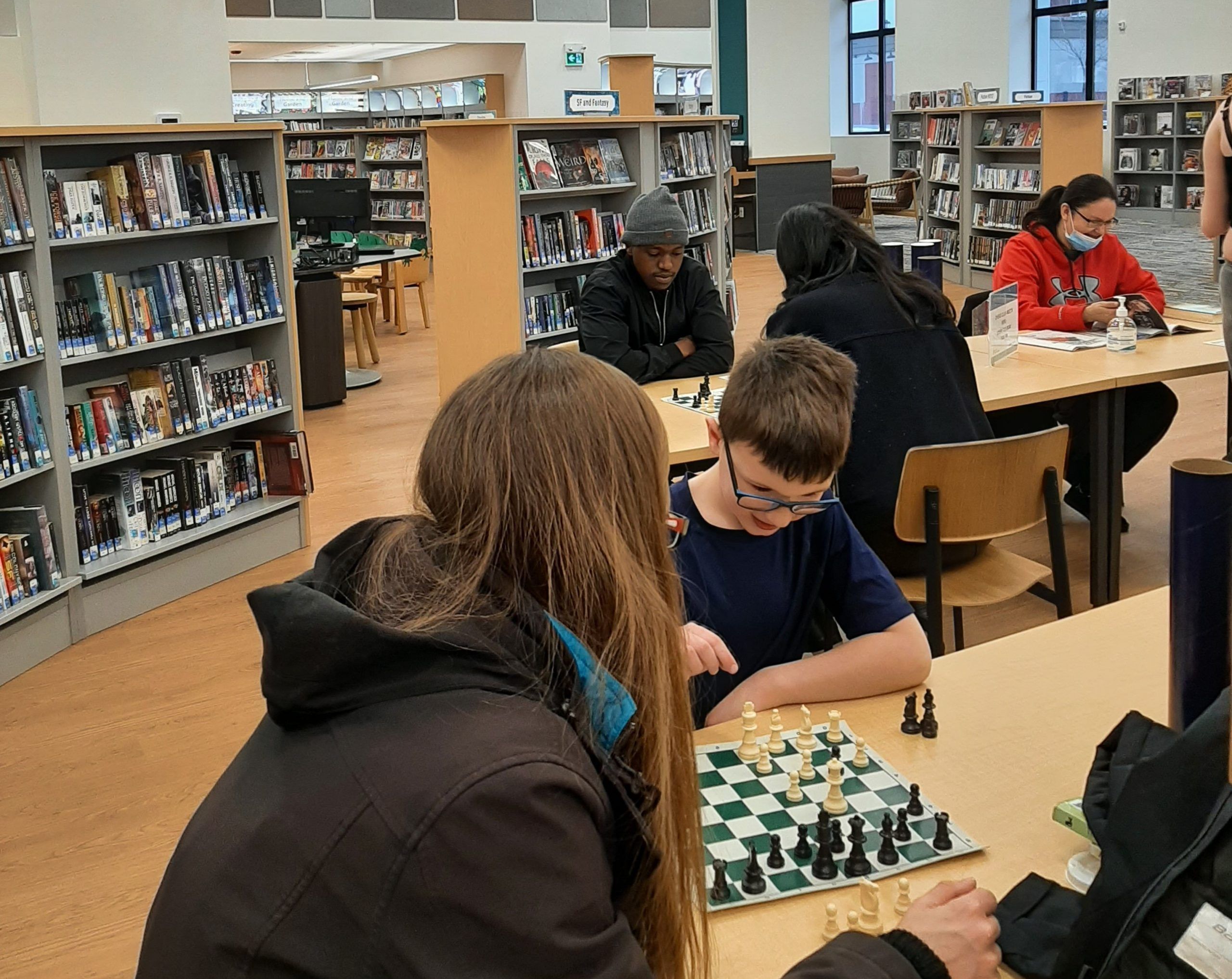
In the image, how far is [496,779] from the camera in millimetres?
913

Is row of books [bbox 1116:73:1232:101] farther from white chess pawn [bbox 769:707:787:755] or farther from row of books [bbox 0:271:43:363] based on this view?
white chess pawn [bbox 769:707:787:755]

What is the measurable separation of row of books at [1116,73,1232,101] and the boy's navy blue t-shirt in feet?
49.7

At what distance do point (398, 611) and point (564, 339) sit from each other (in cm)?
570

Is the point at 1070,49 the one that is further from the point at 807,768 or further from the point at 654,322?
the point at 807,768

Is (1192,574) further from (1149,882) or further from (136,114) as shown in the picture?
(136,114)

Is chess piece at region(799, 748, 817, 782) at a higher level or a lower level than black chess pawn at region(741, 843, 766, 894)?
higher

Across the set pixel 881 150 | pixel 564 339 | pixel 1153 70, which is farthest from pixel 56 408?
pixel 881 150

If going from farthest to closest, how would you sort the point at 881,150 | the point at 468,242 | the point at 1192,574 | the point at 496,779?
the point at 881,150 → the point at 468,242 → the point at 1192,574 → the point at 496,779

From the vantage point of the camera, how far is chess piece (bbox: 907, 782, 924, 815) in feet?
5.05

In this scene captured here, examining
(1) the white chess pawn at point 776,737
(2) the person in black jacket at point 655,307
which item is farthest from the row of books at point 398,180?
(1) the white chess pawn at point 776,737

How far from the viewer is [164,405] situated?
185 inches

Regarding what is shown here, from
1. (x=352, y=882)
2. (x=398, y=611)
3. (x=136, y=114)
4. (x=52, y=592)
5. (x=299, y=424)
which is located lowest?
(x=52, y=592)

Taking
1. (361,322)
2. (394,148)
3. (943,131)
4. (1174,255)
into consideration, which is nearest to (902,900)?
(361,322)

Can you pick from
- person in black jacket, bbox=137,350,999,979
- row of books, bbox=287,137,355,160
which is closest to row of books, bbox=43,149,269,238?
person in black jacket, bbox=137,350,999,979
